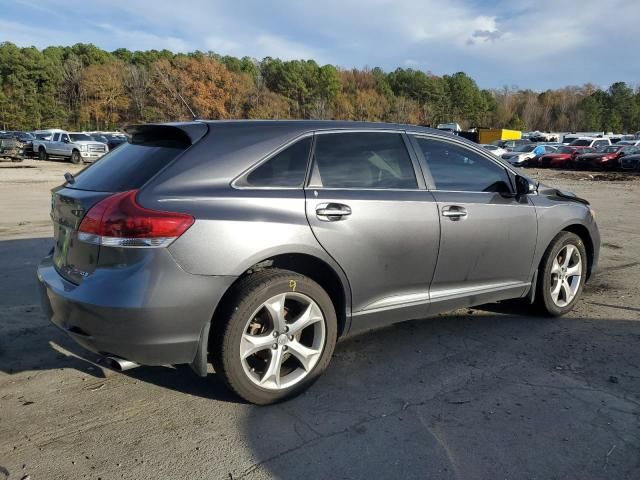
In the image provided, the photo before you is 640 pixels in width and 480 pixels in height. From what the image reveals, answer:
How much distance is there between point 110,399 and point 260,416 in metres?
0.96

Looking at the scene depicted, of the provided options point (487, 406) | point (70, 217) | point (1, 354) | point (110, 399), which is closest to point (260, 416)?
point (110, 399)

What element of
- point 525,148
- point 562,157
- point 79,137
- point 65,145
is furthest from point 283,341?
point 525,148

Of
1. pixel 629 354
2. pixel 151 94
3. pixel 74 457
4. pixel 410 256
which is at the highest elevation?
pixel 151 94

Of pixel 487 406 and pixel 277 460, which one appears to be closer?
pixel 277 460

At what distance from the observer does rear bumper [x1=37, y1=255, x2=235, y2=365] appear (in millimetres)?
2836

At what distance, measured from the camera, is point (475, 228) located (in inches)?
163

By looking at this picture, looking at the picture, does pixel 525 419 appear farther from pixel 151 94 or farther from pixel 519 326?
pixel 151 94

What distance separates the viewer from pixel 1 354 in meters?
3.97

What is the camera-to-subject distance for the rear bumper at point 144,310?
2836 millimetres

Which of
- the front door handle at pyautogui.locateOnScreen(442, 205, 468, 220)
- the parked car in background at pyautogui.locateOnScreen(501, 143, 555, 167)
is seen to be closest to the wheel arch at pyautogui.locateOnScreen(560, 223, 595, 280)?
the front door handle at pyautogui.locateOnScreen(442, 205, 468, 220)

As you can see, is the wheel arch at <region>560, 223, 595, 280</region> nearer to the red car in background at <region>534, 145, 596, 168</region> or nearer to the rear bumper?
the rear bumper

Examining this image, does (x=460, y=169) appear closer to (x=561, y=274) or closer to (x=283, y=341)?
(x=561, y=274)

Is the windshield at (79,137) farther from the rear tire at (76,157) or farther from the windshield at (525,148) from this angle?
the windshield at (525,148)

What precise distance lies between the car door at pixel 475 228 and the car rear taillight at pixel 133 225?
195 cm
